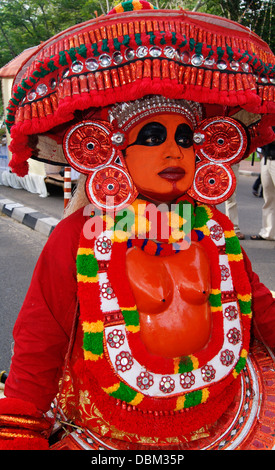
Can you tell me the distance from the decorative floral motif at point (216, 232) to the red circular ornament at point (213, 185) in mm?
104

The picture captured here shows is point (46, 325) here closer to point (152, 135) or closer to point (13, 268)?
point (152, 135)

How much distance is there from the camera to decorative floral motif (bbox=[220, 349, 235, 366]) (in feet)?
4.24

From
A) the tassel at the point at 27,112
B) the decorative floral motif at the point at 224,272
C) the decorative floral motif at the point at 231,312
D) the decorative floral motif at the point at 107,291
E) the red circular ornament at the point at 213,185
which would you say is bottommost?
the decorative floral motif at the point at 231,312

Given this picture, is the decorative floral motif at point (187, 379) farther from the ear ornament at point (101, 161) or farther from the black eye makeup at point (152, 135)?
the black eye makeup at point (152, 135)

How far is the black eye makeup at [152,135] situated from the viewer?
4.15 ft

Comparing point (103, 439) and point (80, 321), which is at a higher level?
point (80, 321)

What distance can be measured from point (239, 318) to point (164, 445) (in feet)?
1.52

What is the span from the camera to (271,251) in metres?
4.68

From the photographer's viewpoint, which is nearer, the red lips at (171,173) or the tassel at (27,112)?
the tassel at (27,112)

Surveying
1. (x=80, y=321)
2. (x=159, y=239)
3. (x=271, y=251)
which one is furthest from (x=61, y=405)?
(x=271, y=251)

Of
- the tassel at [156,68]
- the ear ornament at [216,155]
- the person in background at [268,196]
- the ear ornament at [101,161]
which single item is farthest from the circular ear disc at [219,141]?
the person in background at [268,196]

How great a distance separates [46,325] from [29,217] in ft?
16.8

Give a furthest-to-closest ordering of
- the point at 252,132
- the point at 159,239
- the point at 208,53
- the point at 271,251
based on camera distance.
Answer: the point at 271,251
the point at 252,132
the point at 159,239
the point at 208,53
